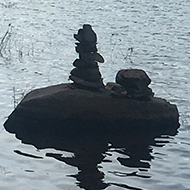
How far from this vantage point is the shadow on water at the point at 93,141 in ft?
41.8

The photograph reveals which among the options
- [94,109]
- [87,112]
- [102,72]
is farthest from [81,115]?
[102,72]

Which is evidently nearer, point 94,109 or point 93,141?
point 93,141

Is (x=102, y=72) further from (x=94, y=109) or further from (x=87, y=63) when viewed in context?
(x=94, y=109)

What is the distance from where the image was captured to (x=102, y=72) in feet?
78.2

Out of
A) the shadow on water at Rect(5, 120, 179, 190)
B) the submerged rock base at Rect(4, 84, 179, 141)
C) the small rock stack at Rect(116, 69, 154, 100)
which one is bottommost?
the shadow on water at Rect(5, 120, 179, 190)

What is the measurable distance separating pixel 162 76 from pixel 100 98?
887 cm

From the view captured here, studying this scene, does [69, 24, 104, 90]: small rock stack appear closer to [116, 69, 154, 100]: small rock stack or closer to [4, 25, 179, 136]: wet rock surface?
[4, 25, 179, 136]: wet rock surface

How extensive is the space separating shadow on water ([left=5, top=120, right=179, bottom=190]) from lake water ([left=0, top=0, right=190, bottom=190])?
0.15 feet

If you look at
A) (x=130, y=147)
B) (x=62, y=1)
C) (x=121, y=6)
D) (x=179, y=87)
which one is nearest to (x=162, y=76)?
(x=179, y=87)

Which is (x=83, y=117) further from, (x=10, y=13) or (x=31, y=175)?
(x=10, y=13)

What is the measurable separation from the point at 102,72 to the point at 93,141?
32.9 ft

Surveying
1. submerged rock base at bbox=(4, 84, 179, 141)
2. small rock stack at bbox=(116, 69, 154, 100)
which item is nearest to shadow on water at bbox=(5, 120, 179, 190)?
submerged rock base at bbox=(4, 84, 179, 141)

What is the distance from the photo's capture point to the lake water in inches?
469

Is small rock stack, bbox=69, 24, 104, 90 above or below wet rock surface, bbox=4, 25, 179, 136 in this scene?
above
